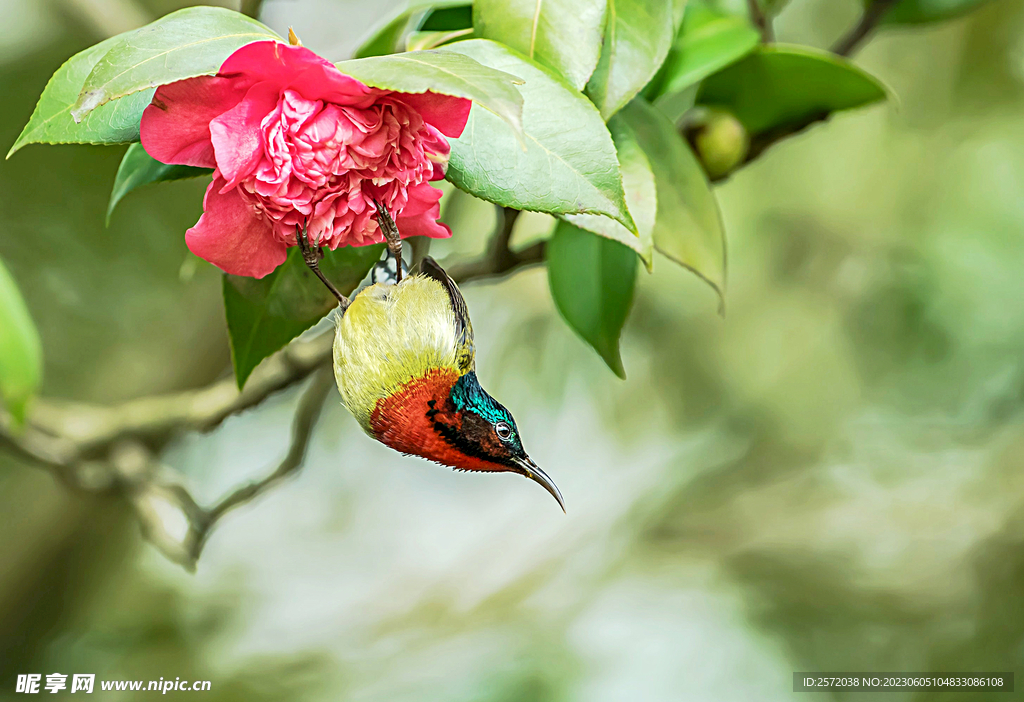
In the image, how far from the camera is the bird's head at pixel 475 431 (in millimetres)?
283

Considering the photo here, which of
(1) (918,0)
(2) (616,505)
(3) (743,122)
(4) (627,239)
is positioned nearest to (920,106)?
(1) (918,0)

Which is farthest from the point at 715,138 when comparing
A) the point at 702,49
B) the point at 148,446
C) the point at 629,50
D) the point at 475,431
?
the point at 148,446

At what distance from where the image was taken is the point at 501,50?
0.86ft

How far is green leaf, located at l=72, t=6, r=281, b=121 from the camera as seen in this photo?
19cm

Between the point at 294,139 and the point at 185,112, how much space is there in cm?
4

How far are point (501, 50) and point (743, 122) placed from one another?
259 millimetres

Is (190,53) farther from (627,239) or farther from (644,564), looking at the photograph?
(644,564)

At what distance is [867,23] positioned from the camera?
20.0 inches

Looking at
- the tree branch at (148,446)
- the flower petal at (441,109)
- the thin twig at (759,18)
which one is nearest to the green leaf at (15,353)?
the tree branch at (148,446)

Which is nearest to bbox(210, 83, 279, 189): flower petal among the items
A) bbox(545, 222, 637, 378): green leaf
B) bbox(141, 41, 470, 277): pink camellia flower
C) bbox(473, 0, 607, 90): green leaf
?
bbox(141, 41, 470, 277): pink camellia flower

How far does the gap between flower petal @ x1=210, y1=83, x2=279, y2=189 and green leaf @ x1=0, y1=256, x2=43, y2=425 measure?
1.12 ft

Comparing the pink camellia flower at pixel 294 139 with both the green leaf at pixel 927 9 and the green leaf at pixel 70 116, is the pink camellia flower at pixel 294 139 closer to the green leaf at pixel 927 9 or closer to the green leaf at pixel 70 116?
the green leaf at pixel 70 116

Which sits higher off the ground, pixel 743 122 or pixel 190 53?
pixel 190 53

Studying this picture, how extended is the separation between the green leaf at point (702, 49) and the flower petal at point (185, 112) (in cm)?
25
